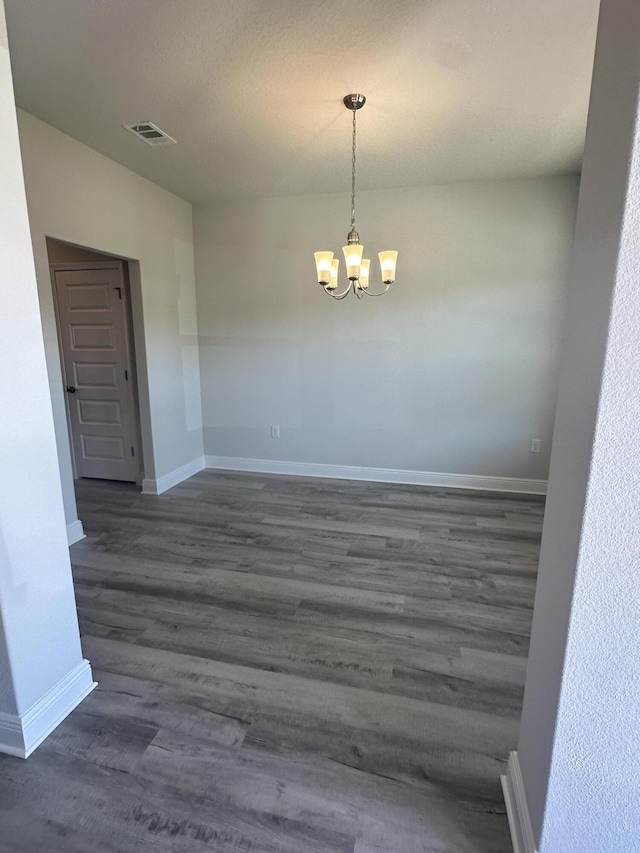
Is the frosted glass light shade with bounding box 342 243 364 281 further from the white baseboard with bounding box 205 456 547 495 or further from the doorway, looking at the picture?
the doorway

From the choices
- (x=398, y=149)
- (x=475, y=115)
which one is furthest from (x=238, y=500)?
(x=475, y=115)

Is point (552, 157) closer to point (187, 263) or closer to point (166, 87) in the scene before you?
point (166, 87)

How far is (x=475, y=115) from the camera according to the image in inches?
104

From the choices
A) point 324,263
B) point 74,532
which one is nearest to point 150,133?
point 324,263

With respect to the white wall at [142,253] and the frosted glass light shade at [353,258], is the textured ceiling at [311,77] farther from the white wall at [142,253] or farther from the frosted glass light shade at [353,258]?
the frosted glass light shade at [353,258]

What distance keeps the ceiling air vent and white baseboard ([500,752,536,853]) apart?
3.75m

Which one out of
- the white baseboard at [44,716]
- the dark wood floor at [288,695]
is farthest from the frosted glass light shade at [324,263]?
the white baseboard at [44,716]

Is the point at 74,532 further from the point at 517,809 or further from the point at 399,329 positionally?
the point at 399,329

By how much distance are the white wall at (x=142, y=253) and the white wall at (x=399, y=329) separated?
27cm

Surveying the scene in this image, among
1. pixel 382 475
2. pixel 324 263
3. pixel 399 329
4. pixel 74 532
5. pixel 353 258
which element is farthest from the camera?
pixel 382 475

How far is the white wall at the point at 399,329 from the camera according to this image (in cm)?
385

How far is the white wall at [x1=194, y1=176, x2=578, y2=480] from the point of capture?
12.6ft

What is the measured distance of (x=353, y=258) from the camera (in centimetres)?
271

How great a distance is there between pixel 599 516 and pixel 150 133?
3423 mm
